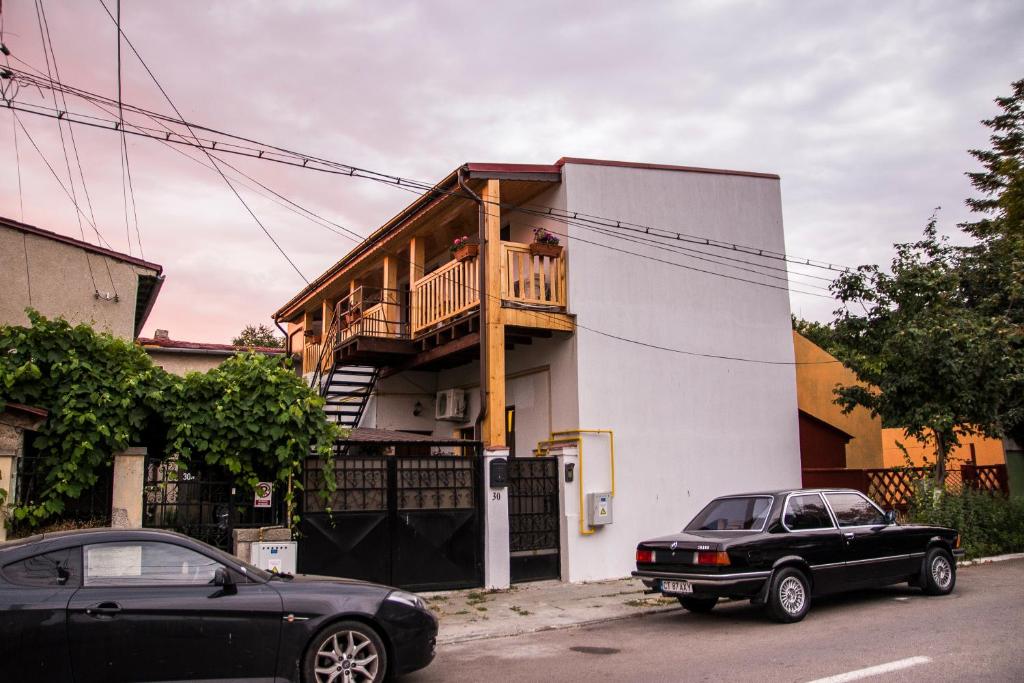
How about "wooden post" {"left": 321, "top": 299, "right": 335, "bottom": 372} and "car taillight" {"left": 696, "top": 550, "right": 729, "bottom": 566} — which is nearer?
"car taillight" {"left": 696, "top": 550, "right": 729, "bottom": 566}

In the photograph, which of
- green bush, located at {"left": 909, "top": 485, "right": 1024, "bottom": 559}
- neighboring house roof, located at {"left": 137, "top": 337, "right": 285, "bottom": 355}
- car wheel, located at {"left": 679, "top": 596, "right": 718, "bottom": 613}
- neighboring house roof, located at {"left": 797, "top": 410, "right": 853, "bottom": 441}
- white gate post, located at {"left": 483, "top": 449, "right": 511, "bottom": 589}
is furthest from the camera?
neighboring house roof, located at {"left": 137, "top": 337, "right": 285, "bottom": 355}

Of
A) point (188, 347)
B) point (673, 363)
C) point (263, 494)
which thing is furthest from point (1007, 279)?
point (188, 347)

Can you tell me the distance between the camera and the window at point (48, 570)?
5.55 metres

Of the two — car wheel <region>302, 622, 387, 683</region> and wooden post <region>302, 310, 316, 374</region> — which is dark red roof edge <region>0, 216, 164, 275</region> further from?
car wheel <region>302, 622, 387, 683</region>

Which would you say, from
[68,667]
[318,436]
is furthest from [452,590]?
[68,667]

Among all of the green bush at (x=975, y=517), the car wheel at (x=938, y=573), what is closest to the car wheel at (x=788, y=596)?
the car wheel at (x=938, y=573)

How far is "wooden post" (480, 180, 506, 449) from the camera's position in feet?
41.2

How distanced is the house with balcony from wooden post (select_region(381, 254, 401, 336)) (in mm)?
557

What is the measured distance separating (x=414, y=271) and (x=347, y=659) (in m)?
11.0

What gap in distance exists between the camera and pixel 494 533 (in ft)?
39.6

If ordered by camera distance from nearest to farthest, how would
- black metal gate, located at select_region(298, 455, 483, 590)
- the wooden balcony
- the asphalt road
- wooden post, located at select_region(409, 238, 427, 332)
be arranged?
the asphalt road, black metal gate, located at select_region(298, 455, 483, 590), the wooden balcony, wooden post, located at select_region(409, 238, 427, 332)

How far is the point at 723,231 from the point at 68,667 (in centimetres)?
1337

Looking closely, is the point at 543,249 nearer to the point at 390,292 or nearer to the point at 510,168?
the point at 510,168

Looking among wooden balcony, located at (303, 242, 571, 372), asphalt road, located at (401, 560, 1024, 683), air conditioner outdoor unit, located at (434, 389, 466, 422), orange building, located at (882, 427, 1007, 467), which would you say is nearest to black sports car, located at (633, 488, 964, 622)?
asphalt road, located at (401, 560, 1024, 683)
